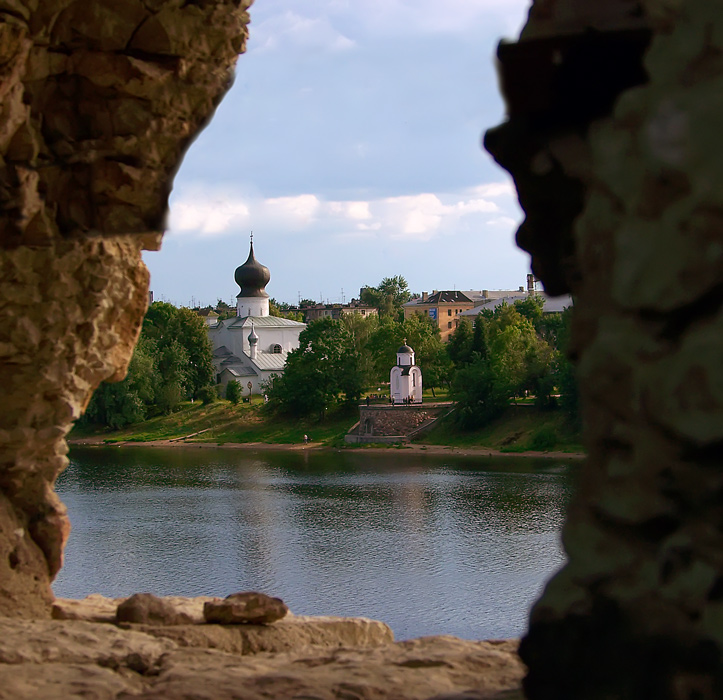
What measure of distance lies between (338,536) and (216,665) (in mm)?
16597

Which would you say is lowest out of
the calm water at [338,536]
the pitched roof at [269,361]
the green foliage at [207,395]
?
the calm water at [338,536]

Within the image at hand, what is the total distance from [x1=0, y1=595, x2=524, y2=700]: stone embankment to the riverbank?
3016cm

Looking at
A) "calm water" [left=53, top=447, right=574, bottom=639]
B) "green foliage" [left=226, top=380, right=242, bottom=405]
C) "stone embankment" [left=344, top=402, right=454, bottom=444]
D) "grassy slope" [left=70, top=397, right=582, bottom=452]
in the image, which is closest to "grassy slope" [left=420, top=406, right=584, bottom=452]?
"grassy slope" [left=70, top=397, right=582, bottom=452]

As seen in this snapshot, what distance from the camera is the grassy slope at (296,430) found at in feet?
125

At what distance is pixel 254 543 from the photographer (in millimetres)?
21312

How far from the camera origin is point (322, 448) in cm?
4231

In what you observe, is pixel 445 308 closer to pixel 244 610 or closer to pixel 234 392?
pixel 234 392

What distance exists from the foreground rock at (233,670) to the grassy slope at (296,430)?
105ft

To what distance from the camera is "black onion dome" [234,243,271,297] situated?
60844mm

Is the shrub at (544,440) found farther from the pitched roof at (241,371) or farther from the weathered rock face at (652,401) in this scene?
the weathered rock face at (652,401)

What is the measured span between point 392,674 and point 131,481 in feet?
90.1

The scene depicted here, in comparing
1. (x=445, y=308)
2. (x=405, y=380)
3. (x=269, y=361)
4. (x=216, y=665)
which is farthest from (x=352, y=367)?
(x=216, y=665)

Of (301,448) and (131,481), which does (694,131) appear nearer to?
(131,481)

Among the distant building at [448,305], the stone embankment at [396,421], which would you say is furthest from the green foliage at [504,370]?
the distant building at [448,305]
